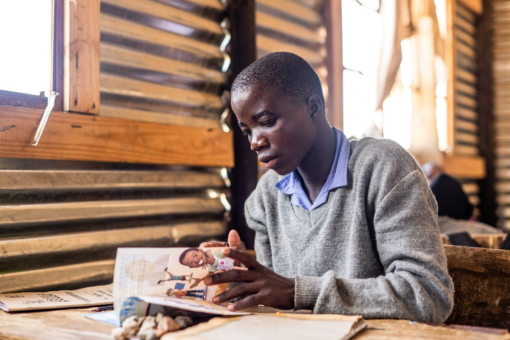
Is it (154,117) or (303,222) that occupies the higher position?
(154,117)

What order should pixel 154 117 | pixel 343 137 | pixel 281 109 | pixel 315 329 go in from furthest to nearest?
1. pixel 154 117
2. pixel 343 137
3. pixel 281 109
4. pixel 315 329

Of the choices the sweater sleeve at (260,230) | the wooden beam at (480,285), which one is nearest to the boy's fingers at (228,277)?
the sweater sleeve at (260,230)

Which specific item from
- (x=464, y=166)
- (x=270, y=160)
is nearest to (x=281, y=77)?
(x=270, y=160)

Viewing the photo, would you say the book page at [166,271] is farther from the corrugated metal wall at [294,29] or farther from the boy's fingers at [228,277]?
the corrugated metal wall at [294,29]

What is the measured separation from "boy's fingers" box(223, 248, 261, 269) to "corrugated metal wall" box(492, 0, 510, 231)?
22.1ft

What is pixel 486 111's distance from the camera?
7.67 m

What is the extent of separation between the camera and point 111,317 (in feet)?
5.32

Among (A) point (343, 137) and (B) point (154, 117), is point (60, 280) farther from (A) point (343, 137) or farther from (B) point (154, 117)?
(A) point (343, 137)

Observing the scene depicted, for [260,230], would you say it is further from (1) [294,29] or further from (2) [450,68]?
(2) [450,68]

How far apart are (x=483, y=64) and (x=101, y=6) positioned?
6.44m

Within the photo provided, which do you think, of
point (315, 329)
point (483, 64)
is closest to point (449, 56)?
point (483, 64)

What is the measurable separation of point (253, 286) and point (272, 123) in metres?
0.56

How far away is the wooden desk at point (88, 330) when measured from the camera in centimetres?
137

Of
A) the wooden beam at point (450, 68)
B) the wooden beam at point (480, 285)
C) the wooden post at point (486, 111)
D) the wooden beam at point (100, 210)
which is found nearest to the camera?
the wooden beam at point (480, 285)
